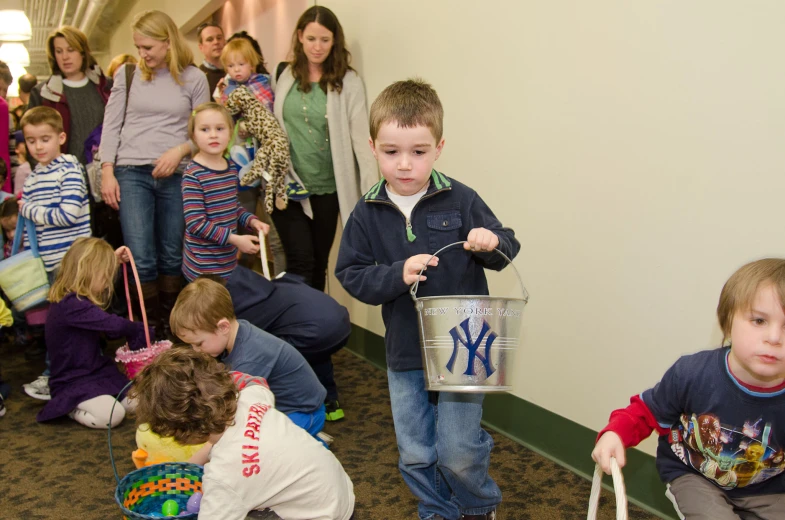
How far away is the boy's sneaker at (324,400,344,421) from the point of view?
3.39 m

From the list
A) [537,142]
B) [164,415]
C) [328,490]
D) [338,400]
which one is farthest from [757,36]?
[338,400]

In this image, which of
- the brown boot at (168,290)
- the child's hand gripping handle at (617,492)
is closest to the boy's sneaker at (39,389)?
the brown boot at (168,290)

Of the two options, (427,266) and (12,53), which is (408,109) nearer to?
(427,266)

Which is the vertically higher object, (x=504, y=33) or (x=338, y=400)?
(x=504, y=33)

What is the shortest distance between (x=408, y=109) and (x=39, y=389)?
280 centimetres

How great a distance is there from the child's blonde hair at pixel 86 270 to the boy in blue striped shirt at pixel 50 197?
397 millimetres

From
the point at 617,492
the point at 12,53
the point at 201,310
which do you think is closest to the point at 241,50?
the point at 201,310

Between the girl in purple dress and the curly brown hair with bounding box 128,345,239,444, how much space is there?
4.71ft

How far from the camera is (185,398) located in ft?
6.79

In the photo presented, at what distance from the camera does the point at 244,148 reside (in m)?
3.92

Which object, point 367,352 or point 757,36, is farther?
point 367,352

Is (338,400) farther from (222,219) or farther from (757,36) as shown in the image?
(757,36)

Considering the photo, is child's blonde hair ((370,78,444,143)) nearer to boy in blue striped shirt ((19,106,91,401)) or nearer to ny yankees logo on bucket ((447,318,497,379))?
ny yankees logo on bucket ((447,318,497,379))

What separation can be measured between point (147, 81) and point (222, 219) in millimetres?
882
